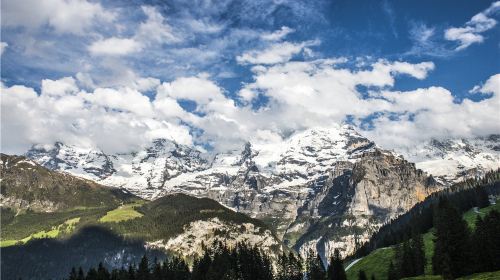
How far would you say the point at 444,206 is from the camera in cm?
10531

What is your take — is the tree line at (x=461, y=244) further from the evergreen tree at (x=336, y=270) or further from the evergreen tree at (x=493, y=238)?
the evergreen tree at (x=336, y=270)

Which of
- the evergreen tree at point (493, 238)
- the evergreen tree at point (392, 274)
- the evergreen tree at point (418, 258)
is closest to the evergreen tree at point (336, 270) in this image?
the evergreen tree at point (392, 274)

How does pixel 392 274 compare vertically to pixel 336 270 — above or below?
below

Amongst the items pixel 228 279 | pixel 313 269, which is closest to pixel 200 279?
pixel 228 279

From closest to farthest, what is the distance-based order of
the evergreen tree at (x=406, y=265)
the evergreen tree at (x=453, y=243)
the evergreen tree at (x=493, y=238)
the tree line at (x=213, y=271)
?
1. the evergreen tree at (x=453, y=243)
2. the evergreen tree at (x=493, y=238)
3. the tree line at (x=213, y=271)
4. the evergreen tree at (x=406, y=265)

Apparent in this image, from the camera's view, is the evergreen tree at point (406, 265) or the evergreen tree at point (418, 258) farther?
the evergreen tree at point (406, 265)

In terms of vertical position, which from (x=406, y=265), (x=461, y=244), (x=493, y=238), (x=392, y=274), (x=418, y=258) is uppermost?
(x=418, y=258)

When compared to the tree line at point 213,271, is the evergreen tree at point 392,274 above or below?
below

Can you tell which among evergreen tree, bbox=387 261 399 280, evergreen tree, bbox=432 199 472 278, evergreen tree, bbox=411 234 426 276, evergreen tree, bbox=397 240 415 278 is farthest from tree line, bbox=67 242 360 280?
evergreen tree, bbox=432 199 472 278

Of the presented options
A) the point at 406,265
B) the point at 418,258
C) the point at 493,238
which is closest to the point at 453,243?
the point at 493,238

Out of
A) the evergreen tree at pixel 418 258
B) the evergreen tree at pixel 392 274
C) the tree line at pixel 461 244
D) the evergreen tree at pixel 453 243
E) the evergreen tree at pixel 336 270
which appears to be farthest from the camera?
the evergreen tree at pixel 336 270

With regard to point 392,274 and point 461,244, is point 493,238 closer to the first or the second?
point 461,244

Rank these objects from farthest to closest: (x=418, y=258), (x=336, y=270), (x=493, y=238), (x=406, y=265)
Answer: (x=336, y=270) → (x=406, y=265) → (x=418, y=258) → (x=493, y=238)

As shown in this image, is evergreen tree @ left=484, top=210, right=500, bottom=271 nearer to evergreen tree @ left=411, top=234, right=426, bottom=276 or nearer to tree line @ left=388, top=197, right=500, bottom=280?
tree line @ left=388, top=197, right=500, bottom=280
